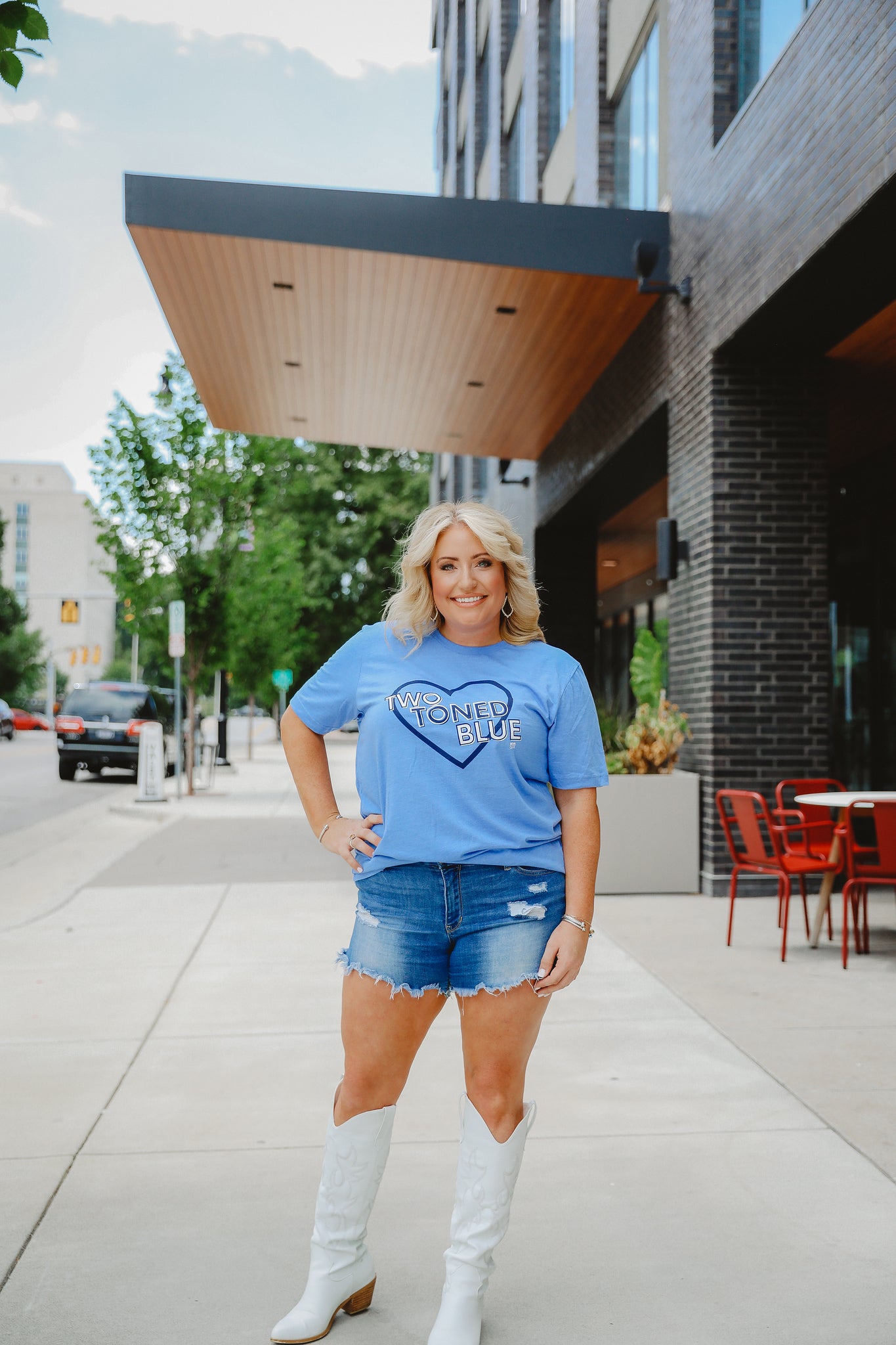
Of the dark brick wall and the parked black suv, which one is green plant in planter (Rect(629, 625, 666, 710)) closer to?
the dark brick wall

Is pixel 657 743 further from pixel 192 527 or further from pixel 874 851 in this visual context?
pixel 192 527

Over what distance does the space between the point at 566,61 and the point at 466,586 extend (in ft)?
49.9

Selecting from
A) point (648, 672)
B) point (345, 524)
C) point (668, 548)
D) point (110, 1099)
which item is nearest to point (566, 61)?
point (668, 548)

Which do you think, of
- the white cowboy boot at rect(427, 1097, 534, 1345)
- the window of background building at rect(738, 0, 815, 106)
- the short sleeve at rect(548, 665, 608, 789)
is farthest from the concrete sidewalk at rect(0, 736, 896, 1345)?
the window of background building at rect(738, 0, 815, 106)

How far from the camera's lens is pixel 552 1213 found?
130 inches

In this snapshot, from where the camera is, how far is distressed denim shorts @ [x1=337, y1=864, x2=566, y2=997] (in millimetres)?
2486

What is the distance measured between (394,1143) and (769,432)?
21.5ft

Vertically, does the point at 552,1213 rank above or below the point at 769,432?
below

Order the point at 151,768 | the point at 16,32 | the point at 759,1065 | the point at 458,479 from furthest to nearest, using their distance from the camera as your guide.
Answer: the point at 458,479 → the point at 151,768 → the point at 759,1065 → the point at 16,32

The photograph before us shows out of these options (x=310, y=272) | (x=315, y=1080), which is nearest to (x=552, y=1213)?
(x=315, y=1080)

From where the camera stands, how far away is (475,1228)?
98.7 inches

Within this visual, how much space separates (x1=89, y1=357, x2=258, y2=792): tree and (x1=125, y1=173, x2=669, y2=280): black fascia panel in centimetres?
974

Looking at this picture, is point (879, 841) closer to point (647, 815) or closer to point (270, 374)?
point (647, 815)

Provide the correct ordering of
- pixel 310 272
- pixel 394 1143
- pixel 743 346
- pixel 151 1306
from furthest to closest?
pixel 310 272 < pixel 743 346 < pixel 394 1143 < pixel 151 1306
